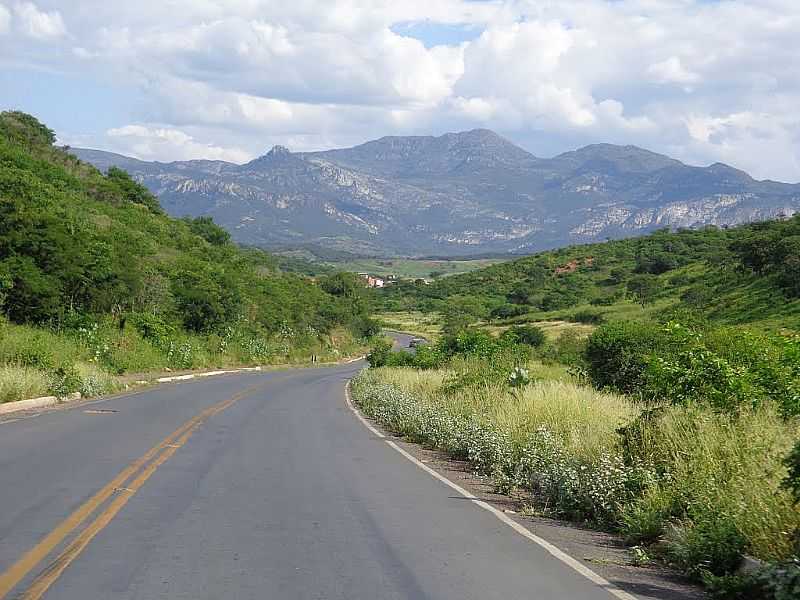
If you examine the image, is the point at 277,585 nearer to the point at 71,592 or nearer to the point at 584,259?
the point at 71,592

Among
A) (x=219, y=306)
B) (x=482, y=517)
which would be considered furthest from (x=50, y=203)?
(x=482, y=517)

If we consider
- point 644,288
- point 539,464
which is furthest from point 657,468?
point 644,288

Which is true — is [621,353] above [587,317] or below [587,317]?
above

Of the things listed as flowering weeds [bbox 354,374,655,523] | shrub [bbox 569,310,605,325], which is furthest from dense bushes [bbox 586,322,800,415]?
shrub [bbox 569,310,605,325]

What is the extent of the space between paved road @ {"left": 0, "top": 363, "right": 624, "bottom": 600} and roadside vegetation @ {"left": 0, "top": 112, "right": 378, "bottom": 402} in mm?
9846

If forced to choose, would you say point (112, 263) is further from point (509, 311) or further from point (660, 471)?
point (509, 311)

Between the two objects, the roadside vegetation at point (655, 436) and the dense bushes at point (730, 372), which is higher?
the dense bushes at point (730, 372)

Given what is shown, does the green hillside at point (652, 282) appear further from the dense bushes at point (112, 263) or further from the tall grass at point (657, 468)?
the tall grass at point (657, 468)

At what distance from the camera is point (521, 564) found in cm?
835

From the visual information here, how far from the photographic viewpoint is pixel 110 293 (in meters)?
42.8

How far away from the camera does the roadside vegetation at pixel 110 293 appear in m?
33.7

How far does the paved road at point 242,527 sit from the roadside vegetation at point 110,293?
985 centimetres

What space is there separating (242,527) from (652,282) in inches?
2659

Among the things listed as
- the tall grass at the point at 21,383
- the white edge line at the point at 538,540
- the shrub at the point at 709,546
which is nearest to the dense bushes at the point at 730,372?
the shrub at the point at 709,546
